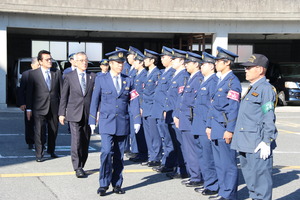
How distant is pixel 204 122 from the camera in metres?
6.64

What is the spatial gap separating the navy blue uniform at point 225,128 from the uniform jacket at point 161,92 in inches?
84.4

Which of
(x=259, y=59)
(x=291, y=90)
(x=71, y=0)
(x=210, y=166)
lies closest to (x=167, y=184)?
(x=210, y=166)

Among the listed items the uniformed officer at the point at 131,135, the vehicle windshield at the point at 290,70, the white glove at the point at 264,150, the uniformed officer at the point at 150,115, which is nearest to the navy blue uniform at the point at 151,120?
the uniformed officer at the point at 150,115

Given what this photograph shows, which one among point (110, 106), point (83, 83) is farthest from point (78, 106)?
point (110, 106)

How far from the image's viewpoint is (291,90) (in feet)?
69.3

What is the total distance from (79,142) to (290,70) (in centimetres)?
1685

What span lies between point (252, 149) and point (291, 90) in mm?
16921

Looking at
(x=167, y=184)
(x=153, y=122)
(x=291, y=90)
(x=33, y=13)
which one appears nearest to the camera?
(x=167, y=184)

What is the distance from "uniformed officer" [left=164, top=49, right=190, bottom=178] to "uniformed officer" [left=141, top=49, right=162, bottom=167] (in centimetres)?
75

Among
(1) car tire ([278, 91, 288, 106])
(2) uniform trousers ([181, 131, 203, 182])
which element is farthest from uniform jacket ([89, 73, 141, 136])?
(1) car tire ([278, 91, 288, 106])

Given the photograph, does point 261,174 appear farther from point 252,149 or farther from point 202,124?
point 202,124

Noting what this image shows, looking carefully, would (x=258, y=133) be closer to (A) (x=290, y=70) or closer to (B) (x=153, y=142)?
(B) (x=153, y=142)

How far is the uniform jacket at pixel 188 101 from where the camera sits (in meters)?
7.06

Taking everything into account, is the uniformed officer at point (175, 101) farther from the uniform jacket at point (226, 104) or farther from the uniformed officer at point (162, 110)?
the uniform jacket at point (226, 104)
